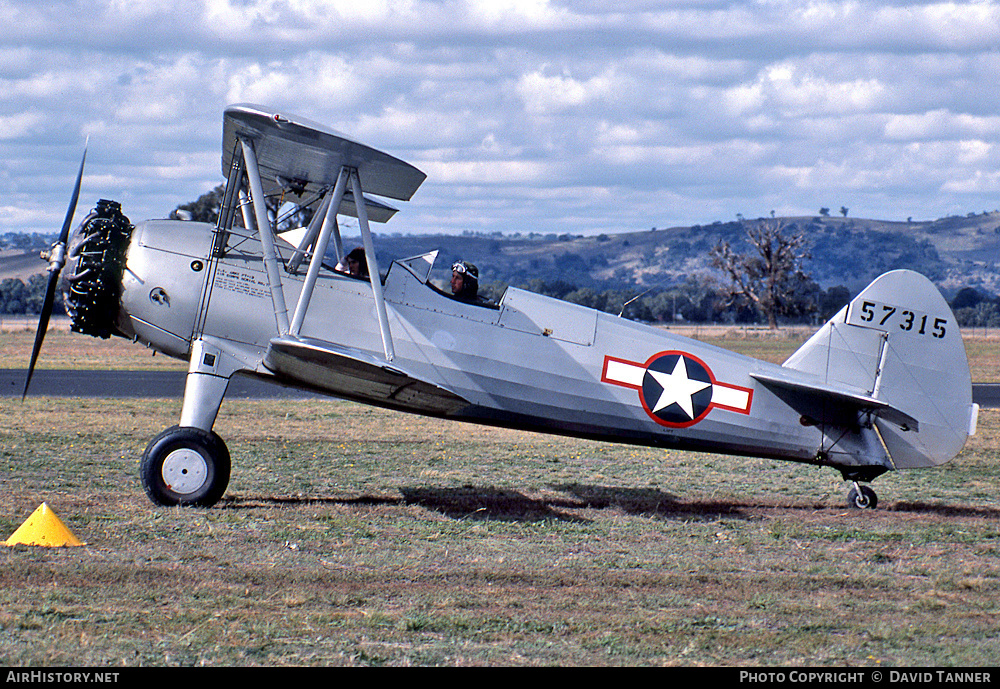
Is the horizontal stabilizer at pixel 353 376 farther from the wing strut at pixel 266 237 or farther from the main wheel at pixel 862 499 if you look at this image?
the main wheel at pixel 862 499

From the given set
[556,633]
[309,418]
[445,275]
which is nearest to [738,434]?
[445,275]

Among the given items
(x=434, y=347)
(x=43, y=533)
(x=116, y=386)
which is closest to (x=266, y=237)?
(x=434, y=347)

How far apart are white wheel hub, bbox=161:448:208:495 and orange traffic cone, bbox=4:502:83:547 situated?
131 cm

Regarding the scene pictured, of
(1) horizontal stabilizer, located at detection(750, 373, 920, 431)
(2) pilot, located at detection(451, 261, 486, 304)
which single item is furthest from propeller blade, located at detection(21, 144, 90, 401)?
(1) horizontal stabilizer, located at detection(750, 373, 920, 431)

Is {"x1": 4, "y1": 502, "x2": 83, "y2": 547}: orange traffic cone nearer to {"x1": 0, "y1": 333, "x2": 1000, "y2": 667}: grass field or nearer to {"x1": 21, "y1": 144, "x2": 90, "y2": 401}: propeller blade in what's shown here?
{"x1": 0, "y1": 333, "x2": 1000, "y2": 667}: grass field

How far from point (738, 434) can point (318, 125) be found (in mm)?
4841

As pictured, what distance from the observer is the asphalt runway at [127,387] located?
67.9 feet

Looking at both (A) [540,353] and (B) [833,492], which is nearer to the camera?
(A) [540,353]

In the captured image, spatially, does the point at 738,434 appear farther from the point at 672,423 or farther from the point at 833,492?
the point at 833,492

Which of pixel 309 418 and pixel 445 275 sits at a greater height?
pixel 445 275

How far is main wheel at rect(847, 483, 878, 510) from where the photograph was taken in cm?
990

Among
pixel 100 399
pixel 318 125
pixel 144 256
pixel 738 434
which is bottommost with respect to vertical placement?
pixel 100 399

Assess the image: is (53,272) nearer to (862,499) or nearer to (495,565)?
(495,565)
